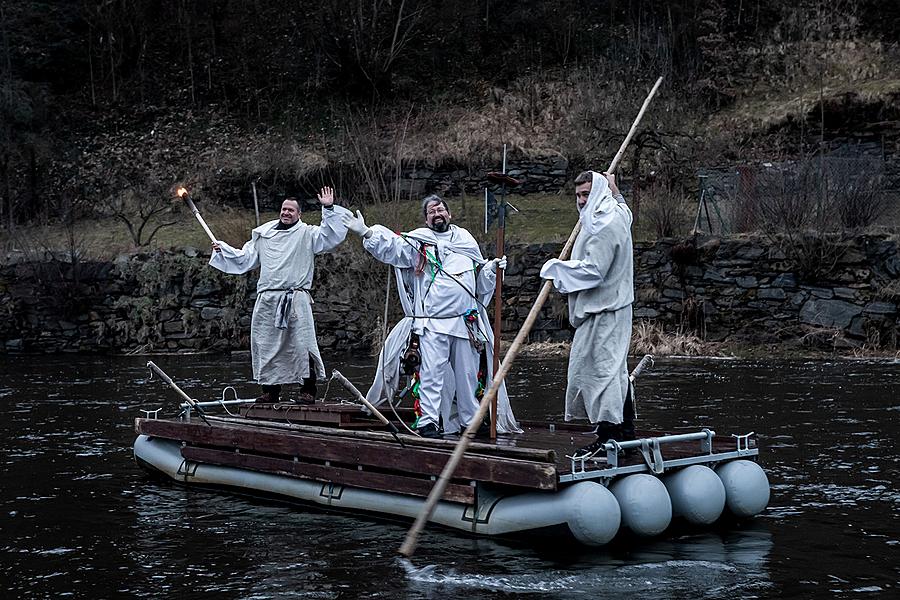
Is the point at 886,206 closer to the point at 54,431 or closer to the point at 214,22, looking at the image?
the point at 54,431

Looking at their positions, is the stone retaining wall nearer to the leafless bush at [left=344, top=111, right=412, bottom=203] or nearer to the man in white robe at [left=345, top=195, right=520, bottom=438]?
the leafless bush at [left=344, top=111, right=412, bottom=203]

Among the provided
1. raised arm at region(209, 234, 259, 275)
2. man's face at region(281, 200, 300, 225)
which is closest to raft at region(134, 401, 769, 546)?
raised arm at region(209, 234, 259, 275)

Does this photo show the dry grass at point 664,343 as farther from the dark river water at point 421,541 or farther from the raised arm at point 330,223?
the raised arm at point 330,223

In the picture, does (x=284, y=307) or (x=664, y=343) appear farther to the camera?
(x=664, y=343)

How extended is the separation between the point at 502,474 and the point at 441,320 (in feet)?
6.54

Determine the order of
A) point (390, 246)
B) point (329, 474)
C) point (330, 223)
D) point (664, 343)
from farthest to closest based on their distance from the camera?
point (664, 343) < point (330, 223) < point (390, 246) < point (329, 474)

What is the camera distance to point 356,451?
780 centimetres

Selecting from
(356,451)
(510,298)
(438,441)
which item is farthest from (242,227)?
(438,441)

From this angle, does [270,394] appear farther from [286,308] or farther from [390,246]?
[390,246]

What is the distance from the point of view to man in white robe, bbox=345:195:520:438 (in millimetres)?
8453

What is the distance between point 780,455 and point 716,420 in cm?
197

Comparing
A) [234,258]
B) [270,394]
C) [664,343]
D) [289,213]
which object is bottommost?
[664,343]

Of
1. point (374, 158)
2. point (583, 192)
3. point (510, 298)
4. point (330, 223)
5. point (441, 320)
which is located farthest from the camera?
point (374, 158)

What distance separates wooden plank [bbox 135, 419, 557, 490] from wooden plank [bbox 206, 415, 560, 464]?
3.6 inches
